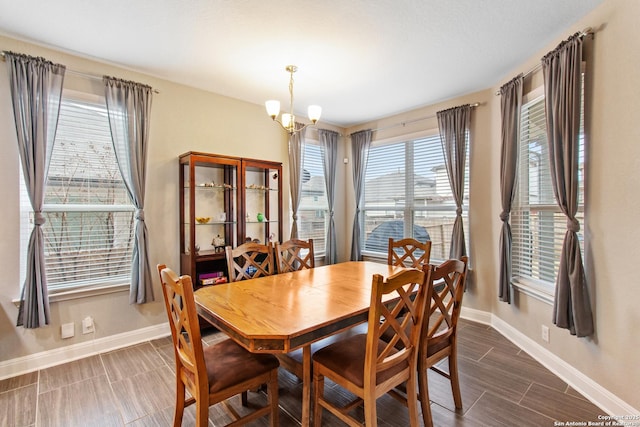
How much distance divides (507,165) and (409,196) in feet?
4.84

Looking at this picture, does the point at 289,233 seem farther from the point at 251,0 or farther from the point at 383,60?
the point at 251,0

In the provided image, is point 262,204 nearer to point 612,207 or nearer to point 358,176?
point 358,176

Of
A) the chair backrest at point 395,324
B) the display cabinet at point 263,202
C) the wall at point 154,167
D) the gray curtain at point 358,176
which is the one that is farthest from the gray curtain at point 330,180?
the chair backrest at point 395,324

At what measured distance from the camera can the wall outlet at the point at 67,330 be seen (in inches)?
107

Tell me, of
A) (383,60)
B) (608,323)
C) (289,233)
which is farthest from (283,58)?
(608,323)

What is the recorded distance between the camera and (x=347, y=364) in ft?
5.48

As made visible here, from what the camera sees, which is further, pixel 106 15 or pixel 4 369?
pixel 4 369

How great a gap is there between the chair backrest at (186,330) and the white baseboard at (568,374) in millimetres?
2576

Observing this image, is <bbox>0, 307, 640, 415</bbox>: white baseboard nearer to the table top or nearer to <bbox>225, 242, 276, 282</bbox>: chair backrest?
<bbox>225, 242, 276, 282</bbox>: chair backrest

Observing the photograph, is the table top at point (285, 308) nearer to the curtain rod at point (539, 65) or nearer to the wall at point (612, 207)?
the wall at point (612, 207)

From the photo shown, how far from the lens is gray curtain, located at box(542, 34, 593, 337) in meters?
2.18

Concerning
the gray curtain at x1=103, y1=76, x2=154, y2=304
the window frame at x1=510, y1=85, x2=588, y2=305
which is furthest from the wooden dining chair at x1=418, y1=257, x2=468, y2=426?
the gray curtain at x1=103, y1=76, x2=154, y2=304

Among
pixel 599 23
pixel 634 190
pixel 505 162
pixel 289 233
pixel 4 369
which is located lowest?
pixel 4 369

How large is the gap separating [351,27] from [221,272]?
2.76 metres
